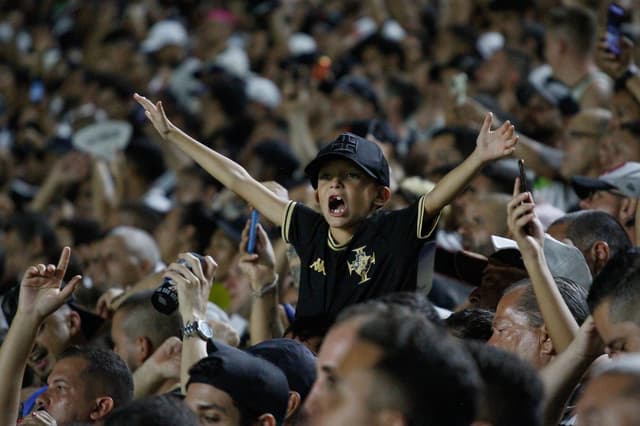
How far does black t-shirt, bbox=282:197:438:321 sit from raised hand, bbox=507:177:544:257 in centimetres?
58

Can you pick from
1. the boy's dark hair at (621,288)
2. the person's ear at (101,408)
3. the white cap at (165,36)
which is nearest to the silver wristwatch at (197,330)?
the person's ear at (101,408)

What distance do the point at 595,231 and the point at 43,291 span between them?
2206mm

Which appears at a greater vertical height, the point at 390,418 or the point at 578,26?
the point at 390,418

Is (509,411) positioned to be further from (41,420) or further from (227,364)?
(41,420)

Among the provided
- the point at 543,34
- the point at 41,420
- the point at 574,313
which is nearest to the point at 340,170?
the point at 574,313

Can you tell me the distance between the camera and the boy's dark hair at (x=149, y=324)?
17.0 ft

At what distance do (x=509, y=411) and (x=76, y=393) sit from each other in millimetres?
1898

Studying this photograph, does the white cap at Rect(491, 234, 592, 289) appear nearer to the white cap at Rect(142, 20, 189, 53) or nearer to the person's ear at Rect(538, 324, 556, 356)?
the person's ear at Rect(538, 324, 556, 356)

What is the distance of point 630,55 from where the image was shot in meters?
6.09

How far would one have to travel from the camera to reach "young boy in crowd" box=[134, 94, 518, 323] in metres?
4.35

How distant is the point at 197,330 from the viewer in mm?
4141

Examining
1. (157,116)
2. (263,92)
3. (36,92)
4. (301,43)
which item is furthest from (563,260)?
(36,92)

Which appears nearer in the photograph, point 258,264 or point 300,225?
point 300,225

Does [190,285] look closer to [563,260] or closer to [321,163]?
[321,163]
